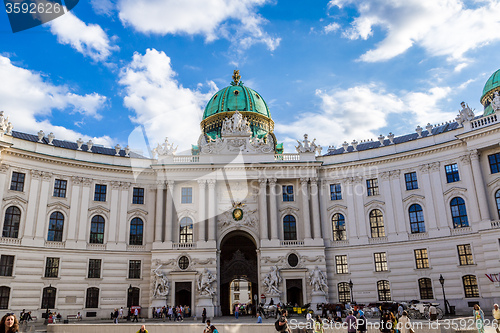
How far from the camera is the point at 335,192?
4894 centimetres

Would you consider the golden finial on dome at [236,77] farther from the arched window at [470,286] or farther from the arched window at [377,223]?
the arched window at [470,286]

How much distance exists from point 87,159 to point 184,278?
17.2 meters

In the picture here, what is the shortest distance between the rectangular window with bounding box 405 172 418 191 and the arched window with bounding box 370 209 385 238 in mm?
4198

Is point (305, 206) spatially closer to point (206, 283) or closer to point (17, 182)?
point (206, 283)

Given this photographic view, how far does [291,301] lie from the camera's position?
4556 centimetres

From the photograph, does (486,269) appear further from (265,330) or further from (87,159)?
(87,159)

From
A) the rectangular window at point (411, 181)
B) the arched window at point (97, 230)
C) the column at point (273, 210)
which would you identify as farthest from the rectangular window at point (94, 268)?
the rectangular window at point (411, 181)

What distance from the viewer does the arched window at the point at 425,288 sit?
136 ft

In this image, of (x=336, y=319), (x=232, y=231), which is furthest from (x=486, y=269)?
(x=232, y=231)

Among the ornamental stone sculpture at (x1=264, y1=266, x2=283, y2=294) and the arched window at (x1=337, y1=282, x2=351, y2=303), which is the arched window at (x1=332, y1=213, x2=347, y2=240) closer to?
the arched window at (x1=337, y1=282, x2=351, y2=303)

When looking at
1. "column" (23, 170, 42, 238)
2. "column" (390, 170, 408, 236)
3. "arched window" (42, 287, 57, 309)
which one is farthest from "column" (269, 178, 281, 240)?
"column" (23, 170, 42, 238)

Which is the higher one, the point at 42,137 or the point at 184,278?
the point at 42,137

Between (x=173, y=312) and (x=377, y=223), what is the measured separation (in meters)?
23.8

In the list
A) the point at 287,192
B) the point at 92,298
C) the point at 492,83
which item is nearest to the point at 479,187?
the point at 492,83
